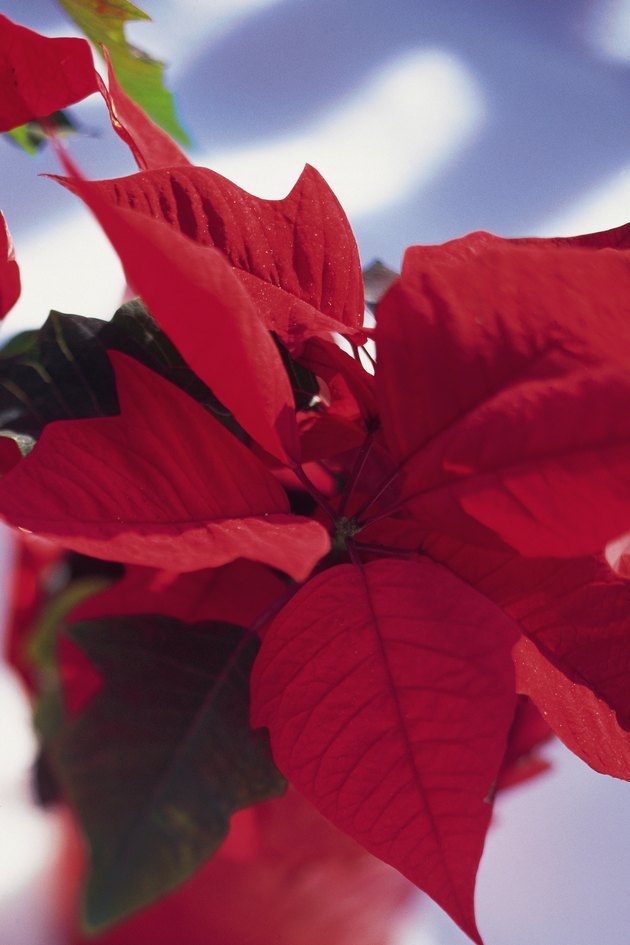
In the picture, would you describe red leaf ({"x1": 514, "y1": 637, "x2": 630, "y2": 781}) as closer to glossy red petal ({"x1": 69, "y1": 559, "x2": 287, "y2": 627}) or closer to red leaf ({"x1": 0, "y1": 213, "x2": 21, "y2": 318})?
glossy red petal ({"x1": 69, "y1": 559, "x2": 287, "y2": 627})

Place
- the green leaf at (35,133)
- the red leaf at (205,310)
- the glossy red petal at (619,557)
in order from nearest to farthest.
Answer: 1. the red leaf at (205,310)
2. the glossy red petal at (619,557)
3. the green leaf at (35,133)

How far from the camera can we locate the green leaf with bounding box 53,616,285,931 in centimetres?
19

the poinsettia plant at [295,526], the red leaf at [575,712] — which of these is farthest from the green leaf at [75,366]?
the red leaf at [575,712]

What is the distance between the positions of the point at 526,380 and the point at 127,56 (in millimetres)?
307

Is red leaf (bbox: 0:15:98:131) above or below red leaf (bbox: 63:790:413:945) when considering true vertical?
above

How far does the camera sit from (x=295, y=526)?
20 centimetres

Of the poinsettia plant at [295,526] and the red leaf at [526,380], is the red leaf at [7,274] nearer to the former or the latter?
the poinsettia plant at [295,526]

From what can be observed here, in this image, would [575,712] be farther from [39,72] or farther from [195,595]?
[39,72]

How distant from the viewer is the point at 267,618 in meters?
0.28

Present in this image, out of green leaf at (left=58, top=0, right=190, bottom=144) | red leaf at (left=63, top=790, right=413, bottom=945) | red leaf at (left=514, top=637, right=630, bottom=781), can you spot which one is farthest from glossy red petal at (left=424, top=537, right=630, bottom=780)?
green leaf at (left=58, top=0, right=190, bottom=144)

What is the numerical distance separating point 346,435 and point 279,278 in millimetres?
51

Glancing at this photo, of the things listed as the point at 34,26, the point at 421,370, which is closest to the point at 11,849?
the point at 421,370

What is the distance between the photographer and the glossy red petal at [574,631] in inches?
9.1

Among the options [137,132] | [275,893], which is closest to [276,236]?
[137,132]
